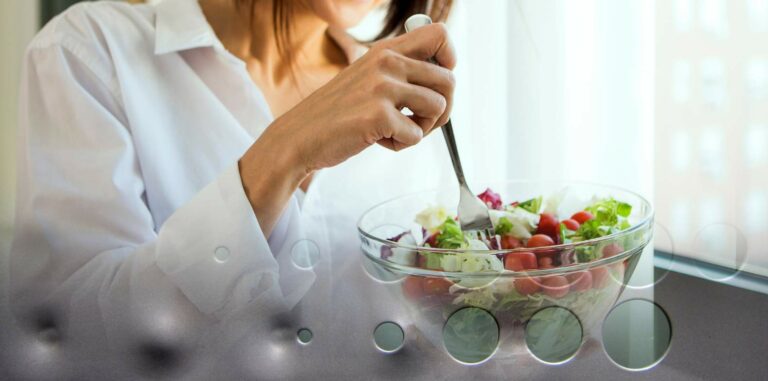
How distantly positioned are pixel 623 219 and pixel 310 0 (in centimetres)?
35

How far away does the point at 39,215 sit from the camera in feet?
1.39

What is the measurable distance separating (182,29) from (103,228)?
175 millimetres

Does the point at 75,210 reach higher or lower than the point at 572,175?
higher

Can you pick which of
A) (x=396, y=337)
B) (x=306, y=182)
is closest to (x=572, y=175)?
(x=306, y=182)

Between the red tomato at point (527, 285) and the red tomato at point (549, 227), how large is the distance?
6cm

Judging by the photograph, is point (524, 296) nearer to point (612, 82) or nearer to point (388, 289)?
point (388, 289)

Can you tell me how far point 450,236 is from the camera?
0.32 metres

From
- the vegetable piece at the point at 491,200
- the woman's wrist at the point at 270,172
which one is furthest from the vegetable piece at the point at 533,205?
the woman's wrist at the point at 270,172

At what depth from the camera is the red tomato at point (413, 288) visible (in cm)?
27

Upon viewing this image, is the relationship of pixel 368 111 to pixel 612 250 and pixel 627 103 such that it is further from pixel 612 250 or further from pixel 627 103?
pixel 627 103

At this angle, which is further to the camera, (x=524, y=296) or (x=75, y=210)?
(x=75, y=210)

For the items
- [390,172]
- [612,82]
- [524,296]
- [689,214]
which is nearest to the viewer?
[524,296]
